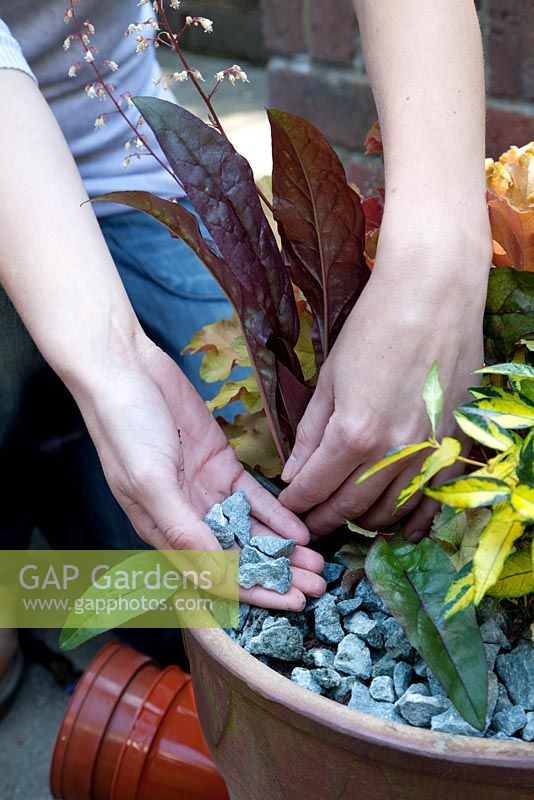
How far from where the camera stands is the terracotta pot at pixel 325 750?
2.00 ft

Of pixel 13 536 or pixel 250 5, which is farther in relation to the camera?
pixel 250 5

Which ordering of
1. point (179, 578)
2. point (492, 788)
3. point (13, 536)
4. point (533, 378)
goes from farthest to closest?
point (13, 536), point (179, 578), point (533, 378), point (492, 788)

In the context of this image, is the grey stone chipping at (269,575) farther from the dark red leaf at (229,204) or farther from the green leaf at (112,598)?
the dark red leaf at (229,204)

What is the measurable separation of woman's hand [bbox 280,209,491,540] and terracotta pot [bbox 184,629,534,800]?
0.62 ft

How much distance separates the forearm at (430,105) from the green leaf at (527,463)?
0.74 ft

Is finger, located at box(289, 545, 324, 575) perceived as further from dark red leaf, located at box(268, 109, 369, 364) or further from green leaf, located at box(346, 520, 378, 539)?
dark red leaf, located at box(268, 109, 369, 364)

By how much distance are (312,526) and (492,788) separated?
1.04 feet

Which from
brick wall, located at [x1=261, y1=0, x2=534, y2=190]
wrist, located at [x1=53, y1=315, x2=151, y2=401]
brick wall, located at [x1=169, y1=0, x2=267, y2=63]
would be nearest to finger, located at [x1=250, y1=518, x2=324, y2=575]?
wrist, located at [x1=53, y1=315, x2=151, y2=401]

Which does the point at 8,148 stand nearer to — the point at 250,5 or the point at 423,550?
the point at 423,550

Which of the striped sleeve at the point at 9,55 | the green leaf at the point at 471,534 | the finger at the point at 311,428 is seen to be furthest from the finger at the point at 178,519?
the striped sleeve at the point at 9,55

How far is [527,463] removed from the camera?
0.60 m

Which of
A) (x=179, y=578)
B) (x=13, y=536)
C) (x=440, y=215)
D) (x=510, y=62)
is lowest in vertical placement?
(x=13, y=536)

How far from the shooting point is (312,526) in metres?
0.88

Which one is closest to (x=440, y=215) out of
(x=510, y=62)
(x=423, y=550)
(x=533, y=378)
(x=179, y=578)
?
(x=533, y=378)
